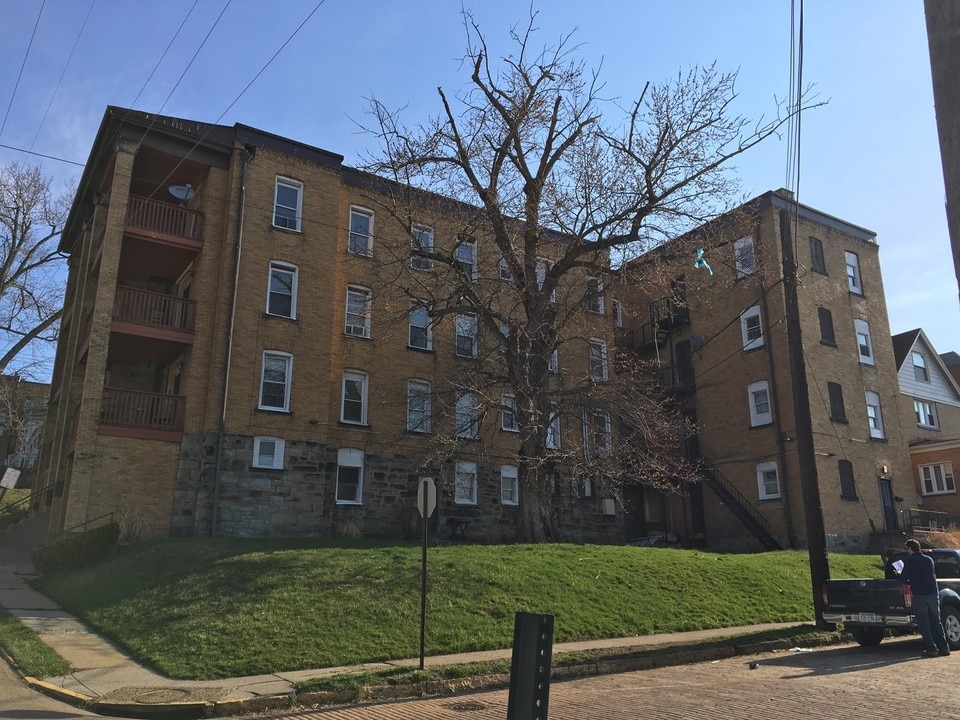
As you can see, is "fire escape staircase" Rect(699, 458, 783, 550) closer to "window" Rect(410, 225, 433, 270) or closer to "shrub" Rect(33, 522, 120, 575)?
"window" Rect(410, 225, 433, 270)

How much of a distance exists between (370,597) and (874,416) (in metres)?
25.3

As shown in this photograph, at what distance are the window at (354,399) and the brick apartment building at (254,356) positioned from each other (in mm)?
64

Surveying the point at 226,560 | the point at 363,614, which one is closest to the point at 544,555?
the point at 363,614

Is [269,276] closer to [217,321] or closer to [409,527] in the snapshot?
[217,321]

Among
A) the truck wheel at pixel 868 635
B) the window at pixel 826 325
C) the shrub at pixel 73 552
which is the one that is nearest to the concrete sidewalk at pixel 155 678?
the truck wheel at pixel 868 635

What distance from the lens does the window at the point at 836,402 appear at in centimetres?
2917

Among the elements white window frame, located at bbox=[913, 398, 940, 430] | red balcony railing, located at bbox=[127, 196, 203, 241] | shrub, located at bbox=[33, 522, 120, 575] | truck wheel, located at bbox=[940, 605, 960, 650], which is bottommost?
truck wheel, located at bbox=[940, 605, 960, 650]

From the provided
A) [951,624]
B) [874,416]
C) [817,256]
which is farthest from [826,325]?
[951,624]

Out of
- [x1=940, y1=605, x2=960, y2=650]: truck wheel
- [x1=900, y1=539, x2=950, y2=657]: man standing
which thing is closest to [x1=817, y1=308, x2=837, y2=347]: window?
[x1=940, y1=605, x2=960, y2=650]: truck wheel

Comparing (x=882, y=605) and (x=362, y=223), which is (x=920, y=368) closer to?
(x=362, y=223)

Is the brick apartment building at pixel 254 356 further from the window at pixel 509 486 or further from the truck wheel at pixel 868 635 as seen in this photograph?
the truck wheel at pixel 868 635

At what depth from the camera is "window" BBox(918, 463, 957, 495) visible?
31266 mm

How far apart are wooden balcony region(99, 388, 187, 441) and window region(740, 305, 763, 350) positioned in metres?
20.9

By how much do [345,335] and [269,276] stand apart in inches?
127
